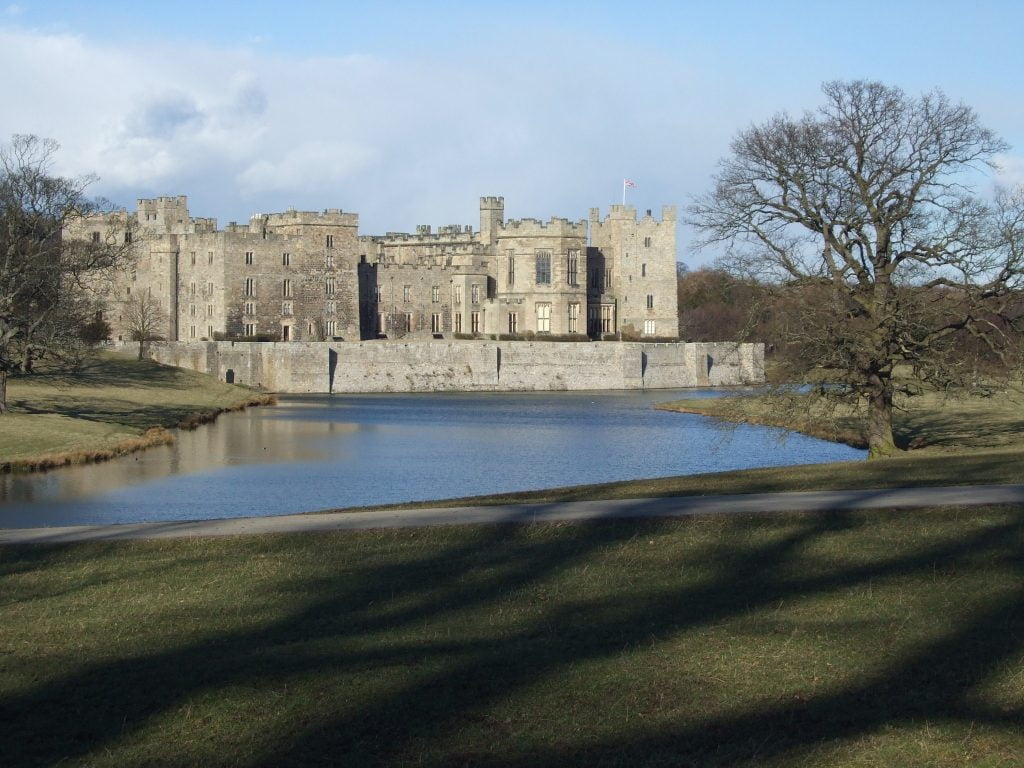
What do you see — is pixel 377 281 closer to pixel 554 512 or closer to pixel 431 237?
pixel 431 237

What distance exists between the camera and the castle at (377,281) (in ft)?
275

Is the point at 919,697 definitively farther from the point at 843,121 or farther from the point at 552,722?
the point at 843,121

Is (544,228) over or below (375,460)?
over

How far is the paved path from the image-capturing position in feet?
52.7

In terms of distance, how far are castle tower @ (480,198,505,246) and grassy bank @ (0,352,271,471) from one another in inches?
1217

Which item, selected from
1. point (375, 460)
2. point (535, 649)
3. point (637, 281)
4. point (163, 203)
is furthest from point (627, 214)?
point (535, 649)

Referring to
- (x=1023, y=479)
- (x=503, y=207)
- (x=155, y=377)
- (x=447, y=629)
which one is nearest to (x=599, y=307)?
(x=503, y=207)

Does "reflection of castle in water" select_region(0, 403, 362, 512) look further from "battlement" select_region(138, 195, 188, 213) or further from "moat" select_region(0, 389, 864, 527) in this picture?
"battlement" select_region(138, 195, 188, 213)

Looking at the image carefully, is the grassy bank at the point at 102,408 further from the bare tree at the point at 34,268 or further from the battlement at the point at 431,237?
the battlement at the point at 431,237

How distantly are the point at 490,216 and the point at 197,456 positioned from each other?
61058mm

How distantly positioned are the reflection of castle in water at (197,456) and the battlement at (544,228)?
32.4m

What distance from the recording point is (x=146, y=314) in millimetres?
78125


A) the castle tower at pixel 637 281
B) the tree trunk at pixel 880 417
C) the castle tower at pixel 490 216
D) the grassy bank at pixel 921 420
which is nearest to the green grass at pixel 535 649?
the tree trunk at pixel 880 417

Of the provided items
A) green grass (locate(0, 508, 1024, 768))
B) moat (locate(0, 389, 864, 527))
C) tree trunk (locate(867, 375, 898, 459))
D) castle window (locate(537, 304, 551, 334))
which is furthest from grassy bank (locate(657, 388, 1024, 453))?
castle window (locate(537, 304, 551, 334))
